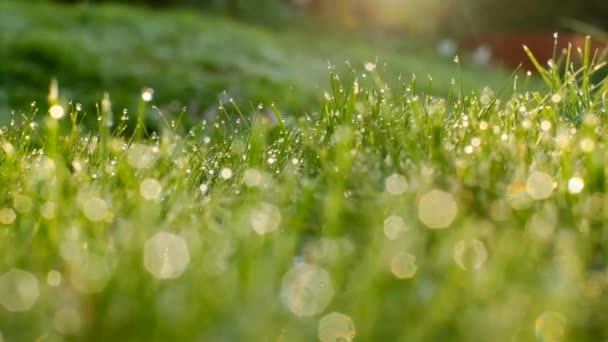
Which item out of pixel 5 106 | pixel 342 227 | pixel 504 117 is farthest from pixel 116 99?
pixel 342 227

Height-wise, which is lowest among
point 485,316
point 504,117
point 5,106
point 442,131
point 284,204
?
point 485,316

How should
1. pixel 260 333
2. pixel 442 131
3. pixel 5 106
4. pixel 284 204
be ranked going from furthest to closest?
pixel 5 106 → pixel 442 131 → pixel 284 204 → pixel 260 333

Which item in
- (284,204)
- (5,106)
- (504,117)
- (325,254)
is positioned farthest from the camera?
(5,106)

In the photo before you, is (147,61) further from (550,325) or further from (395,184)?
(550,325)

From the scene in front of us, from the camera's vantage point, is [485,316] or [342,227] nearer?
[485,316]

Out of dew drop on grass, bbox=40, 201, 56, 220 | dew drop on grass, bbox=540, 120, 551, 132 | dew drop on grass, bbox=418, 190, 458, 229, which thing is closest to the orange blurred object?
dew drop on grass, bbox=540, 120, 551, 132

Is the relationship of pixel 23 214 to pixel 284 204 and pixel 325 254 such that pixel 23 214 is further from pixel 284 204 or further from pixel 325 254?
pixel 325 254

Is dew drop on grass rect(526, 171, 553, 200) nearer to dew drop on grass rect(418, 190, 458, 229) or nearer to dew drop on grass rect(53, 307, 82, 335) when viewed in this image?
dew drop on grass rect(418, 190, 458, 229)

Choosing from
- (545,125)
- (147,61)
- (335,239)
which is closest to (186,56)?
(147,61)

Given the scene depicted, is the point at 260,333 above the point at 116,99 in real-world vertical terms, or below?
below
